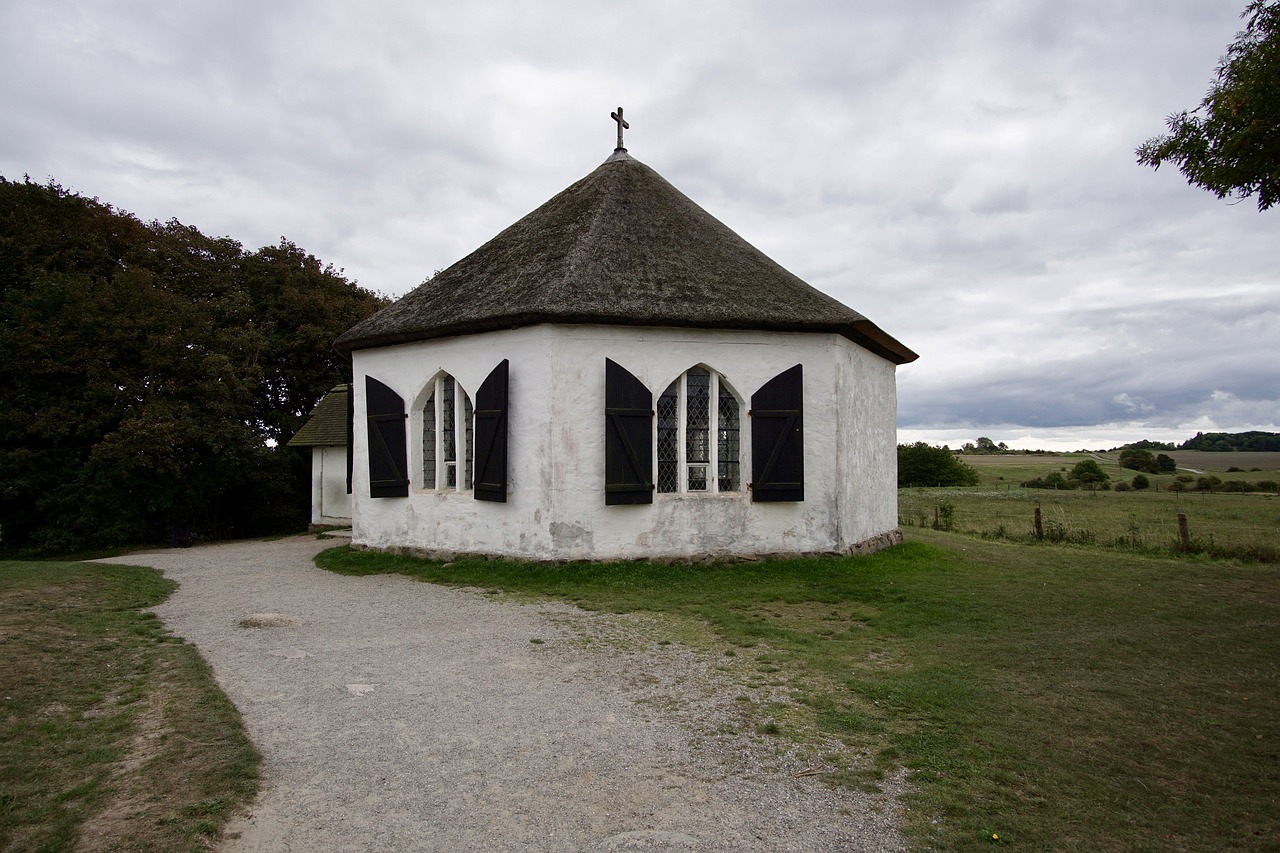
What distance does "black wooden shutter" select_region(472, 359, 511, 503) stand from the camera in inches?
455

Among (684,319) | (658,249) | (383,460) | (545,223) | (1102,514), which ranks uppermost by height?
(545,223)

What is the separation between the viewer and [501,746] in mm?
4535

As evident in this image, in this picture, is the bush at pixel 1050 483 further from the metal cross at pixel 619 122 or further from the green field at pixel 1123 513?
the metal cross at pixel 619 122

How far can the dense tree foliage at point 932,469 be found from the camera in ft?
150

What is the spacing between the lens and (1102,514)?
80.8 ft

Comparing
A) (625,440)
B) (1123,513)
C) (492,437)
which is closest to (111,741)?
(492,437)

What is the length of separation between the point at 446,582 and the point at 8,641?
16.8 ft

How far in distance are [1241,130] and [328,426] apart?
69.2 ft

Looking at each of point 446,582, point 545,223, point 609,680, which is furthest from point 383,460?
point 609,680

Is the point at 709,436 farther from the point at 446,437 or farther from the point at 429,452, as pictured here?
the point at 429,452

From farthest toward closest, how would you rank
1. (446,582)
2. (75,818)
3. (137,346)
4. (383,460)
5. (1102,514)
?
(1102,514)
(137,346)
(383,460)
(446,582)
(75,818)

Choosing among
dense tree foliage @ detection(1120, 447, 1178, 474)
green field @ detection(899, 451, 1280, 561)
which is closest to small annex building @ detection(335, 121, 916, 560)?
green field @ detection(899, 451, 1280, 561)

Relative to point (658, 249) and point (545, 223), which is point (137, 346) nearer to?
point (545, 223)

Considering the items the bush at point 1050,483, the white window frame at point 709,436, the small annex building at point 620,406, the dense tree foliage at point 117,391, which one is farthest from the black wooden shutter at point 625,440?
the bush at point 1050,483
